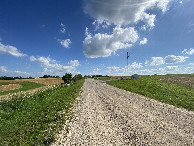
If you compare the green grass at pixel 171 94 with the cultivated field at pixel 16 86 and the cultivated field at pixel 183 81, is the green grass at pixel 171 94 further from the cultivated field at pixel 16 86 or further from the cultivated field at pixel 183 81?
the cultivated field at pixel 16 86

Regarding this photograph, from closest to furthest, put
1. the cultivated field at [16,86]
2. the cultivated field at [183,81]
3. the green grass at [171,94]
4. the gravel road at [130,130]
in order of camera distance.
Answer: the gravel road at [130,130] → the green grass at [171,94] → the cultivated field at [183,81] → the cultivated field at [16,86]

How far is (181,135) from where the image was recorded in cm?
592

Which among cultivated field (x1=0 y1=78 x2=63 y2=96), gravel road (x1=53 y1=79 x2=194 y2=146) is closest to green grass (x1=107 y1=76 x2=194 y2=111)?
gravel road (x1=53 y1=79 x2=194 y2=146)

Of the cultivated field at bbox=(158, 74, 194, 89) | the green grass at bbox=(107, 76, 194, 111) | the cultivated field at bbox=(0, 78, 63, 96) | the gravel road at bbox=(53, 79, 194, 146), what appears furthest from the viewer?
the cultivated field at bbox=(0, 78, 63, 96)

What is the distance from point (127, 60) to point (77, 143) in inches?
1817

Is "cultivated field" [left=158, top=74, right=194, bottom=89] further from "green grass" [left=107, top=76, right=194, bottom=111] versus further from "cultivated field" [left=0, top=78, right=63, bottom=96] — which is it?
"cultivated field" [left=0, top=78, right=63, bottom=96]

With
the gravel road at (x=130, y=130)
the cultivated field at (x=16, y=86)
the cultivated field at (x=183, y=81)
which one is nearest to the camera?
the gravel road at (x=130, y=130)

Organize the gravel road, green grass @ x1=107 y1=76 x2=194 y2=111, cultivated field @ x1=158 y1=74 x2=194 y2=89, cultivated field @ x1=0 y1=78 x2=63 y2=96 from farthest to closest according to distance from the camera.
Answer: cultivated field @ x1=0 y1=78 x2=63 y2=96 → cultivated field @ x1=158 y1=74 x2=194 y2=89 → green grass @ x1=107 y1=76 x2=194 y2=111 → the gravel road

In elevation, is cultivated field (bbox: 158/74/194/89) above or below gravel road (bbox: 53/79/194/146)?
above

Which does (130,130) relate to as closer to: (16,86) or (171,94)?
(171,94)

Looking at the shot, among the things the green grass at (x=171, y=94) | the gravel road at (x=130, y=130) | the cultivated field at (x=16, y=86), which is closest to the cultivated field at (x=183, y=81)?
the green grass at (x=171, y=94)

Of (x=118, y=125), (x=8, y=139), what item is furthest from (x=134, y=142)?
(x=8, y=139)

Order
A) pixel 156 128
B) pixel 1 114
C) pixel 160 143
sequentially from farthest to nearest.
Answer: pixel 1 114 → pixel 156 128 → pixel 160 143

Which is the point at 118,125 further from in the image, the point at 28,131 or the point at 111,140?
the point at 28,131
